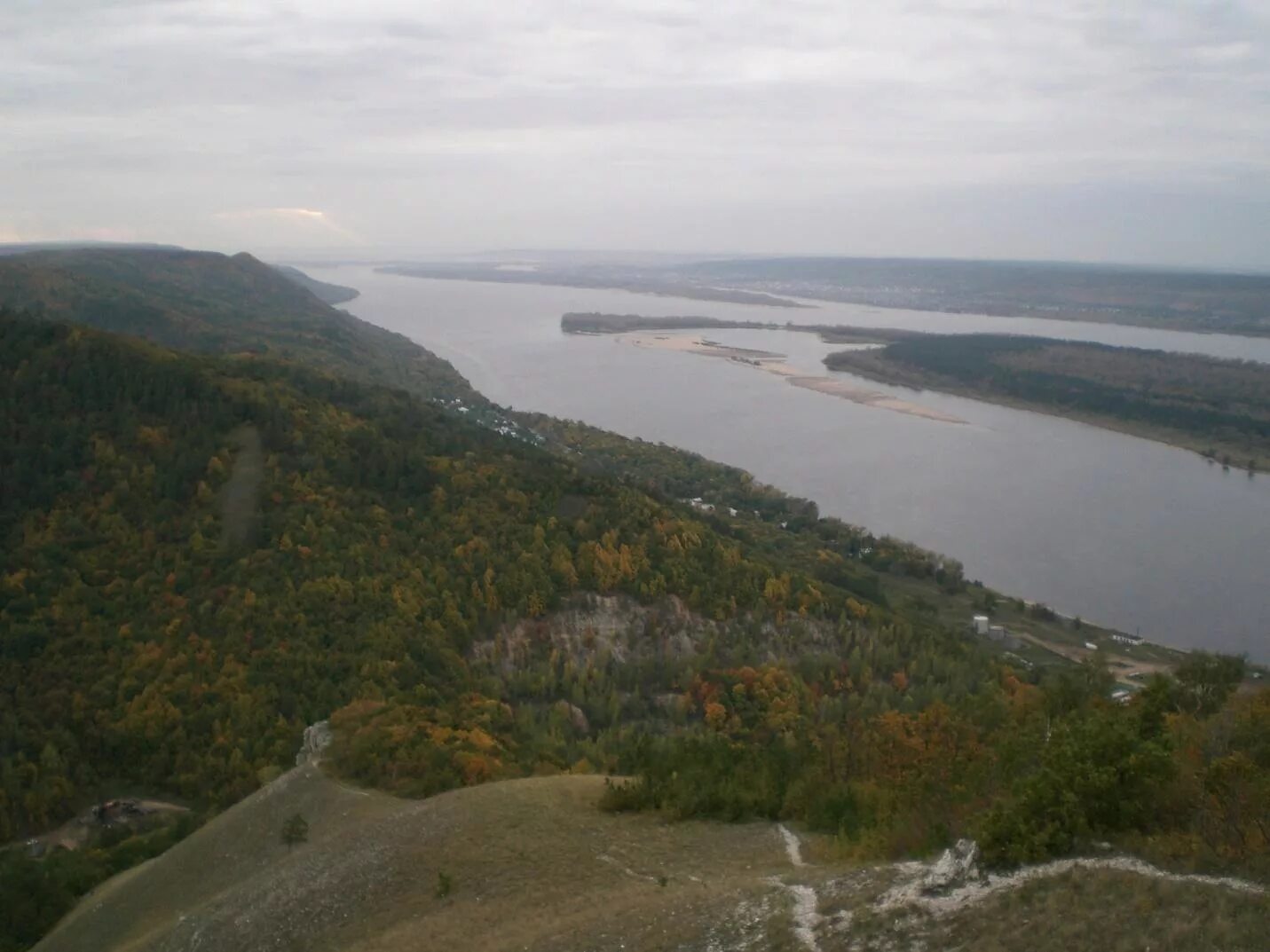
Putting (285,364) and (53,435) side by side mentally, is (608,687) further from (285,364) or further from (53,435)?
(285,364)

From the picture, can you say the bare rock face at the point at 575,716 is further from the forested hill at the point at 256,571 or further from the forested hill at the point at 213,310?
the forested hill at the point at 213,310

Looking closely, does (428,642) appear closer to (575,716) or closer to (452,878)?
(575,716)

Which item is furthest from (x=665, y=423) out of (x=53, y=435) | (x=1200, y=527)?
(x=53, y=435)

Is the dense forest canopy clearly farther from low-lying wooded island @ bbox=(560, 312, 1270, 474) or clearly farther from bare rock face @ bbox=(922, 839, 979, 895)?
low-lying wooded island @ bbox=(560, 312, 1270, 474)

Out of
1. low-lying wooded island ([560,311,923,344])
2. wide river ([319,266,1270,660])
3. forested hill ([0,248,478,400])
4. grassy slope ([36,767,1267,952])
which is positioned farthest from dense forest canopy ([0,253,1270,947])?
low-lying wooded island ([560,311,923,344])

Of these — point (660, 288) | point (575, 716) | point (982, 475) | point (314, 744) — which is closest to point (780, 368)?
point (982, 475)

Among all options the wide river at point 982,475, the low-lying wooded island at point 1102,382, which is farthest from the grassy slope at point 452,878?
the low-lying wooded island at point 1102,382
